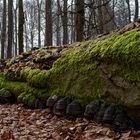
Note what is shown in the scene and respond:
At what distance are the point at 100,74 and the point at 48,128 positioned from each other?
1.19m

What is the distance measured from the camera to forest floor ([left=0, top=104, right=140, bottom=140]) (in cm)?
424

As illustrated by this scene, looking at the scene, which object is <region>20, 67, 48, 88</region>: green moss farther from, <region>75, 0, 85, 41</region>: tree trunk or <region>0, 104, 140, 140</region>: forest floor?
<region>75, 0, 85, 41</region>: tree trunk

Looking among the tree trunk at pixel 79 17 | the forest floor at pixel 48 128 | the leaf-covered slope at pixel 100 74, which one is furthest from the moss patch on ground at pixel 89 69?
the tree trunk at pixel 79 17

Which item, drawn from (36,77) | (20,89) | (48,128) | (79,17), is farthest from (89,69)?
(79,17)

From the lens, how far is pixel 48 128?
4953 millimetres

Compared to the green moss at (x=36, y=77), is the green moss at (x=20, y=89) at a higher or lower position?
lower

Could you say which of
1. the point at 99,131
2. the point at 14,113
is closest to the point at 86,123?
the point at 99,131

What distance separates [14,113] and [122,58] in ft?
8.53

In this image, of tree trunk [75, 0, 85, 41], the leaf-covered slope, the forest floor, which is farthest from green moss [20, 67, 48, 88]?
tree trunk [75, 0, 85, 41]

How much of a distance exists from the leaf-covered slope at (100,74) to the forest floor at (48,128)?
1.23ft

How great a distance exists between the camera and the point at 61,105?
17.4 ft

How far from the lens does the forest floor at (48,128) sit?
424 centimetres

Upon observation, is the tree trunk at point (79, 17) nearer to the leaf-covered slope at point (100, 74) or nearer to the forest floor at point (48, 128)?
the leaf-covered slope at point (100, 74)

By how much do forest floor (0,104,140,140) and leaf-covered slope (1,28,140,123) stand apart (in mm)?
375
